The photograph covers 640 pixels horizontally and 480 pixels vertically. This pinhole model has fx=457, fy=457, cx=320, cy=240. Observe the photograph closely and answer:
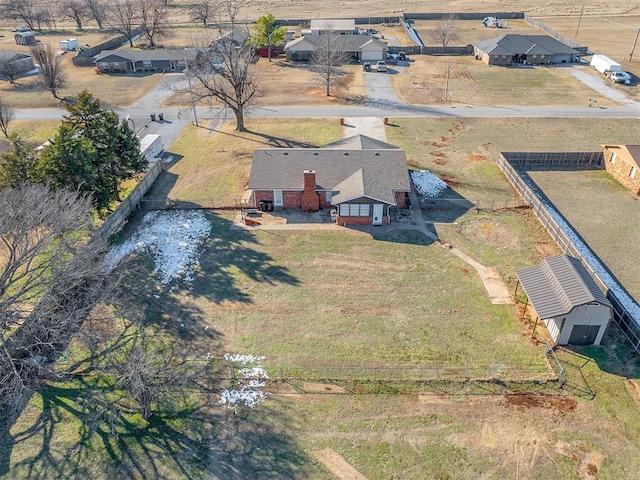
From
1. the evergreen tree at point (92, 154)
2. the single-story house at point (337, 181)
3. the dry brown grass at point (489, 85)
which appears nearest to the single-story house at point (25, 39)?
the dry brown grass at point (489, 85)

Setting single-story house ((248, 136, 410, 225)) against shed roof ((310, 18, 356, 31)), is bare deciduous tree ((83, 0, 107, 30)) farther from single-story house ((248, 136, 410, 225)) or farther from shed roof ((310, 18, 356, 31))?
single-story house ((248, 136, 410, 225))

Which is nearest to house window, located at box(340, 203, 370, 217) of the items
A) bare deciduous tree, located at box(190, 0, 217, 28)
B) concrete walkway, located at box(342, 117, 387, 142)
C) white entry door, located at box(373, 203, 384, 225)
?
white entry door, located at box(373, 203, 384, 225)

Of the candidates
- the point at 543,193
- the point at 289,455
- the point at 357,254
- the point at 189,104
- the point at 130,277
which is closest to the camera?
the point at 289,455

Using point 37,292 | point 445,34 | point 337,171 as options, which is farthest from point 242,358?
point 445,34

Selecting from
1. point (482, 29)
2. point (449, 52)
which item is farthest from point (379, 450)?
point (482, 29)

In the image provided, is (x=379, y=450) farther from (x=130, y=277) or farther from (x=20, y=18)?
(x=20, y=18)

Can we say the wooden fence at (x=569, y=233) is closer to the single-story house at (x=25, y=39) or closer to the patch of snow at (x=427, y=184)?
the patch of snow at (x=427, y=184)
